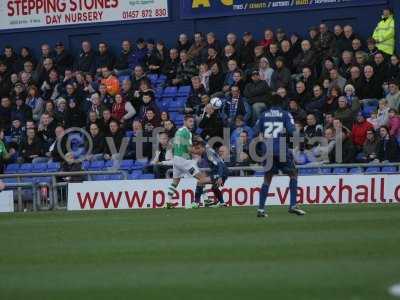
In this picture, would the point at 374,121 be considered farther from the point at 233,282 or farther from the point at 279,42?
the point at 233,282

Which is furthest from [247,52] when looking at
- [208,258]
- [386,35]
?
[208,258]

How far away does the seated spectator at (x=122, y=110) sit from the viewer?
25.6m

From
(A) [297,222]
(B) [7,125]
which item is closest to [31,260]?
(A) [297,222]

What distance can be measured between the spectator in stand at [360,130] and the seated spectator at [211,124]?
11.4 feet

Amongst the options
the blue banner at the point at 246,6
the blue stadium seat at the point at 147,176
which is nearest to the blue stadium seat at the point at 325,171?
the blue stadium seat at the point at 147,176

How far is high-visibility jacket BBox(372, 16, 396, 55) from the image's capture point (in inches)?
918

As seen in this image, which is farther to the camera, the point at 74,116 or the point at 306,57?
the point at 74,116

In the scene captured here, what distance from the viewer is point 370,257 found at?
9.92 metres

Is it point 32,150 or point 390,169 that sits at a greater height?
point 32,150

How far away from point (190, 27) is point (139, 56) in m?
2.23

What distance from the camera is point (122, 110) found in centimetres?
2584

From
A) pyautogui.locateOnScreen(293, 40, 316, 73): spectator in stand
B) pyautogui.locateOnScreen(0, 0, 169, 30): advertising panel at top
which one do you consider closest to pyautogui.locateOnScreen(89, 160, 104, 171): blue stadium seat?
pyautogui.locateOnScreen(293, 40, 316, 73): spectator in stand

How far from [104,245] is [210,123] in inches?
450

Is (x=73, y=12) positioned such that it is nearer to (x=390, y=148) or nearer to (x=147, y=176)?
(x=147, y=176)
